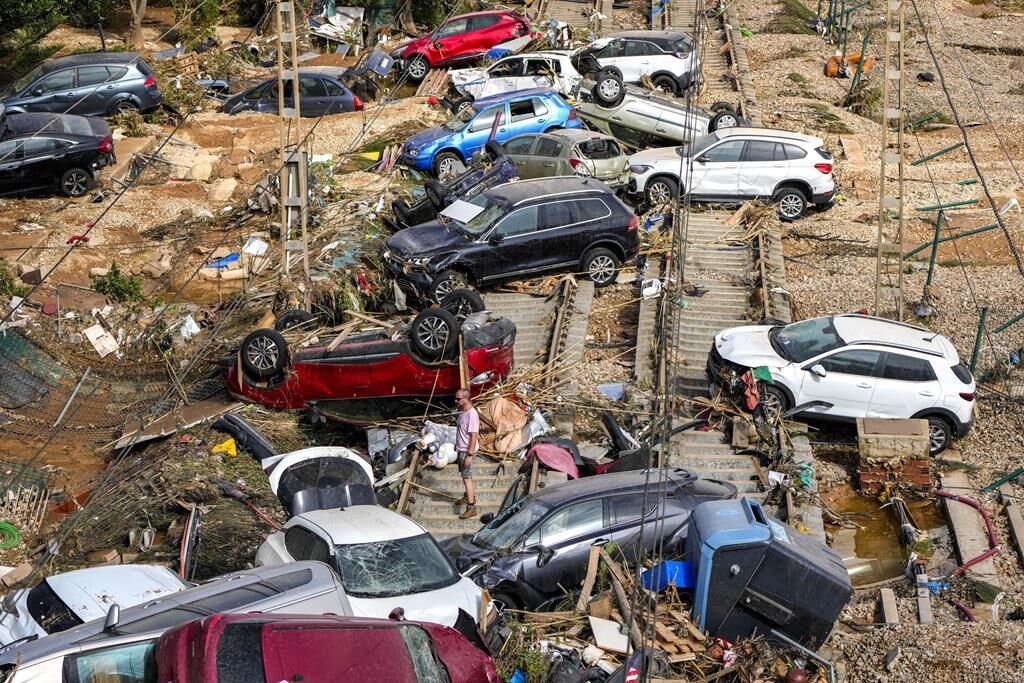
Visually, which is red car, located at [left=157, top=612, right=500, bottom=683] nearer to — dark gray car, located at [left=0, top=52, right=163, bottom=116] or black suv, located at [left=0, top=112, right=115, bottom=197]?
A: black suv, located at [left=0, top=112, right=115, bottom=197]

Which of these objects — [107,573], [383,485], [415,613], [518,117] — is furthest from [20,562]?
[518,117]

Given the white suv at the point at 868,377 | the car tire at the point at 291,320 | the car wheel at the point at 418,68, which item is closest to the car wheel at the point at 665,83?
the car wheel at the point at 418,68

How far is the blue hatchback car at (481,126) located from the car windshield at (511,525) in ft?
40.3

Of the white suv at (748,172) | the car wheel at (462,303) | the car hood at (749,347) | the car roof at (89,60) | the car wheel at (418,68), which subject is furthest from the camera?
the car wheel at (418,68)

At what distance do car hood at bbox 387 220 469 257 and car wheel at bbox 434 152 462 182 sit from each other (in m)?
4.34

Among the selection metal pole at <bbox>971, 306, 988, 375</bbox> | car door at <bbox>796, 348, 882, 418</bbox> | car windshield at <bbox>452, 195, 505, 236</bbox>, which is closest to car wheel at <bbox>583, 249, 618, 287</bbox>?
car windshield at <bbox>452, 195, 505, 236</bbox>

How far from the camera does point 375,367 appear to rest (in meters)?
15.2

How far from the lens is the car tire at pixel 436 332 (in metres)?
15.0

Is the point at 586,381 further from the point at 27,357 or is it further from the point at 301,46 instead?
the point at 301,46

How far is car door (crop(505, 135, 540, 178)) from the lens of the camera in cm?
2194

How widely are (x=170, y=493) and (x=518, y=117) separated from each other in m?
12.8

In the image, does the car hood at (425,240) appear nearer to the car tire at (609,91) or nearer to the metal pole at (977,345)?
the car tire at (609,91)

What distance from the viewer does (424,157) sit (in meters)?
23.2

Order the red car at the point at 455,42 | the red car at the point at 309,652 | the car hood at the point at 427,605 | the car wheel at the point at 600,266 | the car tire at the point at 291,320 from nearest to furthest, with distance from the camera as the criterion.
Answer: the red car at the point at 309,652
the car hood at the point at 427,605
the car tire at the point at 291,320
the car wheel at the point at 600,266
the red car at the point at 455,42
